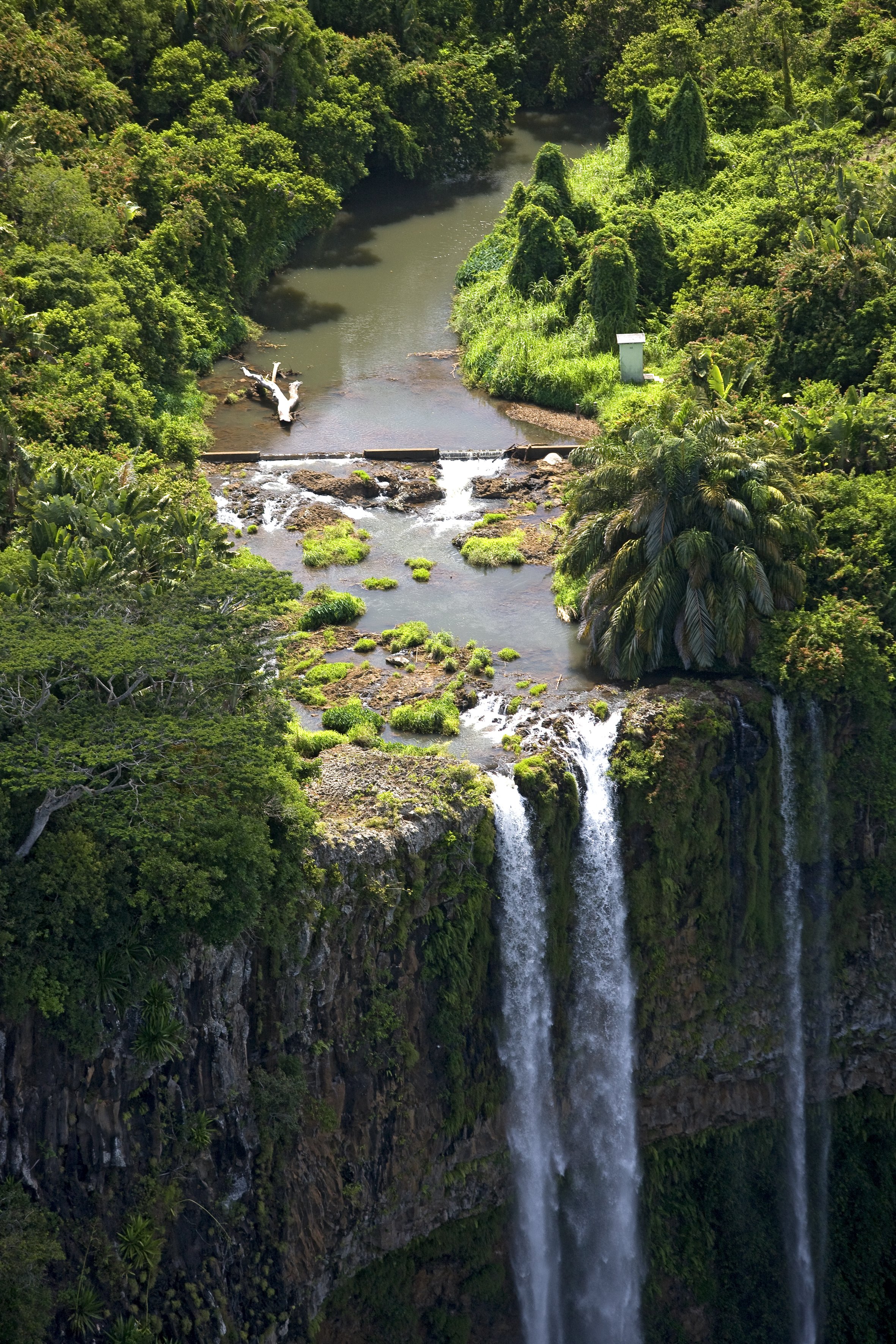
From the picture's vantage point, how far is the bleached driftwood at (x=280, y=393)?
183 feet

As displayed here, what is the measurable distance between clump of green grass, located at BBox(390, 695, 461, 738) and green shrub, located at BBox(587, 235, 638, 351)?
23.4 metres

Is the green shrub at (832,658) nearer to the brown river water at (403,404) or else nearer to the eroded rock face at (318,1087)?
the brown river water at (403,404)

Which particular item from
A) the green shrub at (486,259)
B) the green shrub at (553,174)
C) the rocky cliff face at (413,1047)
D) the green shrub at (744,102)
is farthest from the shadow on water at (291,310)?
the rocky cliff face at (413,1047)

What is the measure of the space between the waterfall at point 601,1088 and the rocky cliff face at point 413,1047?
475 mm

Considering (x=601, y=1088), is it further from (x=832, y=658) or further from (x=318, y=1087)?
(x=832, y=658)

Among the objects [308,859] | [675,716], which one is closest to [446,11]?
[675,716]

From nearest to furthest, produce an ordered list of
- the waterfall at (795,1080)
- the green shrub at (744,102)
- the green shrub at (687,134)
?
the waterfall at (795,1080), the green shrub at (687,134), the green shrub at (744,102)

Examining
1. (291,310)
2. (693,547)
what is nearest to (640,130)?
(291,310)

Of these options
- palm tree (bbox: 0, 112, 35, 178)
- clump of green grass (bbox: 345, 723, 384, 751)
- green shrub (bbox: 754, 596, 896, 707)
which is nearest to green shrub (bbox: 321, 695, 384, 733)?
clump of green grass (bbox: 345, 723, 384, 751)

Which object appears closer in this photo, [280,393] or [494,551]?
[494,551]

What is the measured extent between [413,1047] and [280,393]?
1169 inches

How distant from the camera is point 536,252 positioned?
202ft

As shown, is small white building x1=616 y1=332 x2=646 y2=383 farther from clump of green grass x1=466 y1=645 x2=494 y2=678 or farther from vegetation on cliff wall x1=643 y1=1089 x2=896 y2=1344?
vegetation on cliff wall x1=643 y1=1089 x2=896 y2=1344

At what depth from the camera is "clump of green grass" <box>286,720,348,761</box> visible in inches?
1486
